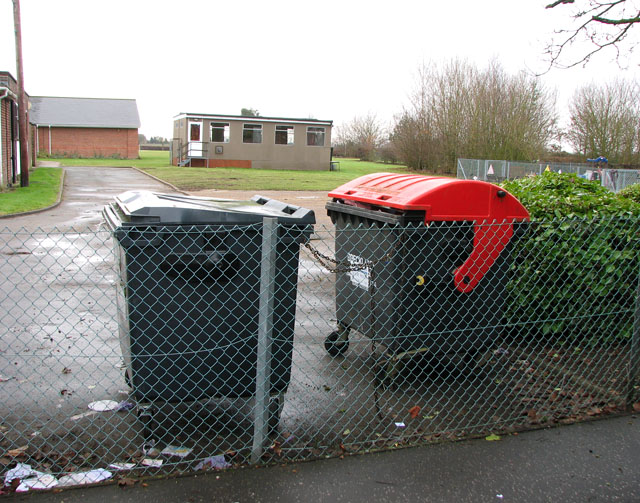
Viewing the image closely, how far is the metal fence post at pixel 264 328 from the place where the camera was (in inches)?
121

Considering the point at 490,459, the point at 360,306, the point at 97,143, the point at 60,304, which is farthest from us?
the point at 97,143

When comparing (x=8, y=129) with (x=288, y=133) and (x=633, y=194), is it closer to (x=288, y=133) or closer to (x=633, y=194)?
(x=633, y=194)

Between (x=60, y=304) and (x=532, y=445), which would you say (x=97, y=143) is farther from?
(x=532, y=445)

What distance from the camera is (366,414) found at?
12.7ft

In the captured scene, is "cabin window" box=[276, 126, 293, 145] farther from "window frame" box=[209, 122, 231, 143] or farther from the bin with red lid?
the bin with red lid

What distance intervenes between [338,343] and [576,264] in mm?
2245

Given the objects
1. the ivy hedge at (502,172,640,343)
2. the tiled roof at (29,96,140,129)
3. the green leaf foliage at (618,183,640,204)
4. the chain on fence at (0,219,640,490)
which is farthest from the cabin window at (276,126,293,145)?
the ivy hedge at (502,172,640,343)

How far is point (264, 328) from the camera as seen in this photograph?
3111 mm

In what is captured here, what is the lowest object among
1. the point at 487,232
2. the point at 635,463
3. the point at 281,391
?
the point at 635,463

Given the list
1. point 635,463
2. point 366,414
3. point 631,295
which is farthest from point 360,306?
point 631,295

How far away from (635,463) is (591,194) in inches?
120

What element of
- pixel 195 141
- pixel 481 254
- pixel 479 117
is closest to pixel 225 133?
pixel 195 141

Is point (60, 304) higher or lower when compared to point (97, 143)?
lower

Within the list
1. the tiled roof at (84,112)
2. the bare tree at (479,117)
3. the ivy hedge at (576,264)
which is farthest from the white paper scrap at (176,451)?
the tiled roof at (84,112)
